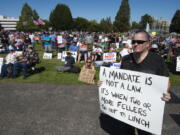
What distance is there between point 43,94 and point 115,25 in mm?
92181

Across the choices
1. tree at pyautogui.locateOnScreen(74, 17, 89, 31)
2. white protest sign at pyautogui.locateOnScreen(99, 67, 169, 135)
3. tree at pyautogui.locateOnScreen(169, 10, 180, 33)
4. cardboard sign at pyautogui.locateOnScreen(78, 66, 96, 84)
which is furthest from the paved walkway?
tree at pyautogui.locateOnScreen(169, 10, 180, 33)

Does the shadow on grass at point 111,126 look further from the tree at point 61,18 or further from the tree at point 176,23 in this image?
the tree at point 176,23

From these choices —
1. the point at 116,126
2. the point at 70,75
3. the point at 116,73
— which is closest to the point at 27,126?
the point at 116,126

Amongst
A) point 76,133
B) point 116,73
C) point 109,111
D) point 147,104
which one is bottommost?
point 76,133

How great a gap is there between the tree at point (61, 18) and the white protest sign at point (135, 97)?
281 feet

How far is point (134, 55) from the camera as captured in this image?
9.52 feet

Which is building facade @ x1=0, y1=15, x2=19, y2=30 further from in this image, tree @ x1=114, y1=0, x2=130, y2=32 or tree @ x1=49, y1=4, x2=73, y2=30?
tree @ x1=114, y1=0, x2=130, y2=32

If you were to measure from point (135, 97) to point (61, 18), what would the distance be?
86414 millimetres

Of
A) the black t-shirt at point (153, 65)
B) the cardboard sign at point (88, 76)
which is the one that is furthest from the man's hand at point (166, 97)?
the cardboard sign at point (88, 76)

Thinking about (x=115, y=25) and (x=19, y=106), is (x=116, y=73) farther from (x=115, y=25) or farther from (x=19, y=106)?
(x=115, y=25)

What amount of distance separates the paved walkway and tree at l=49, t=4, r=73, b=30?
268 ft

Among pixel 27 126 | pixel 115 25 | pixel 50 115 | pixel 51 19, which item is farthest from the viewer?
pixel 115 25

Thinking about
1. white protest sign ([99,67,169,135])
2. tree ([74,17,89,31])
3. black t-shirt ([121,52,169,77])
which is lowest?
white protest sign ([99,67,169,135])

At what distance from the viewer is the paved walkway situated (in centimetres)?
432
